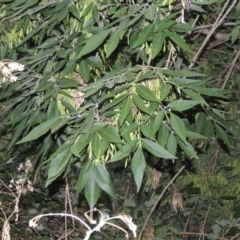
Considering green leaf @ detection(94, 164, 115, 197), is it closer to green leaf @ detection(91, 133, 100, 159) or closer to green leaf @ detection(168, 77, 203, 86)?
green leaf @ detection(91, 133, 100, 159)

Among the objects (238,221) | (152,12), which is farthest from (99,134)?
(238,221)

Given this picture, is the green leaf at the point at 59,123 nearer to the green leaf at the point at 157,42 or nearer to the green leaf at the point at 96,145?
the green leaf at the point at 96,145

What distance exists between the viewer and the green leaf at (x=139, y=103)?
91 cm

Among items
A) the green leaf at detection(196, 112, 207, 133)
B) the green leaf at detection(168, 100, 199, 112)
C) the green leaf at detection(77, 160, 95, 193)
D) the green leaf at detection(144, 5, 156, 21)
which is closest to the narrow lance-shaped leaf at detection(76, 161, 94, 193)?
the green leaf at detection(77, 160, 95, 193)

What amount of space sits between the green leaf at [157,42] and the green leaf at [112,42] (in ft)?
0.26

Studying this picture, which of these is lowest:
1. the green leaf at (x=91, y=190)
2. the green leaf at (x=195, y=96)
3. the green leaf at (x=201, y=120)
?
the green leaf at (x=201, y=120)

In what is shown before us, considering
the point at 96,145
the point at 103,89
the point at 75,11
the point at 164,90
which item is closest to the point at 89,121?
the point at 96,145

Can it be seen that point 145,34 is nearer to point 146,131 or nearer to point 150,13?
point 150,13

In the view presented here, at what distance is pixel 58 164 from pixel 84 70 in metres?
0.34

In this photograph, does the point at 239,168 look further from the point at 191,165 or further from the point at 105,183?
the point at 105,183

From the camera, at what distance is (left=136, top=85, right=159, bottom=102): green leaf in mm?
911

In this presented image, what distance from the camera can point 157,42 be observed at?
1028 millimetres

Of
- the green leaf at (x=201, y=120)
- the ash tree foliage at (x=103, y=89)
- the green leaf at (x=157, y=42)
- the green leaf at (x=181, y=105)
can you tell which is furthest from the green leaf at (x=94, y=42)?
the green leaf at (x=201, y=120)

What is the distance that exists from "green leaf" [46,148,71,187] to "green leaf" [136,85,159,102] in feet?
0.59
